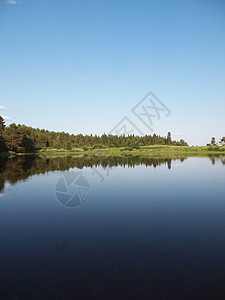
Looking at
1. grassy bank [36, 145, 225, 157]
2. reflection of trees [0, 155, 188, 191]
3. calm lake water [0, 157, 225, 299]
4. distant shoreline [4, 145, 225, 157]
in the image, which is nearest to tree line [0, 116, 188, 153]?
distant shoreline [4, 145, 225, 157]

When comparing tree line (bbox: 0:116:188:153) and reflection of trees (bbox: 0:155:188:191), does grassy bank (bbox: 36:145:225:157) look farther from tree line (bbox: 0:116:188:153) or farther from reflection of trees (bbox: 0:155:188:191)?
reflection of trees (bbox: 0:155:188:191)

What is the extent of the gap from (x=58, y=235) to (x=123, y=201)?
715 centimetres

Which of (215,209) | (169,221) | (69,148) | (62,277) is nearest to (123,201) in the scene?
(169,221)

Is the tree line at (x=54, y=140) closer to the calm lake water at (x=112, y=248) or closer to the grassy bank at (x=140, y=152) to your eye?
the grassy bank at (x=140, y=152)

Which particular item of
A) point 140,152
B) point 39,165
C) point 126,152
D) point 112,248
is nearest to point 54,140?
point 126,152

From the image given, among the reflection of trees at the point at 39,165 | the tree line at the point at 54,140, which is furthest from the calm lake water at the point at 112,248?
the tree line at the point at 54,140

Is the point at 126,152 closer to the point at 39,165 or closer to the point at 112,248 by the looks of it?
the point at 39,165

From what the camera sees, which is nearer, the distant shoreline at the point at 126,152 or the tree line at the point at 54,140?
the tree line at the point at 54,140

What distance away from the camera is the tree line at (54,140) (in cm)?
8581

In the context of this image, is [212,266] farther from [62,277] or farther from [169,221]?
[62,277]

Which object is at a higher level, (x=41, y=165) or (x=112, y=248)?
(x=41, y=165)

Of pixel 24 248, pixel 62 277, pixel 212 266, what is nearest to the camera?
pixel 62 277

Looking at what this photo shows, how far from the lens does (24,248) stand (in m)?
8.87

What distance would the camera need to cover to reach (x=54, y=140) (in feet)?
486
